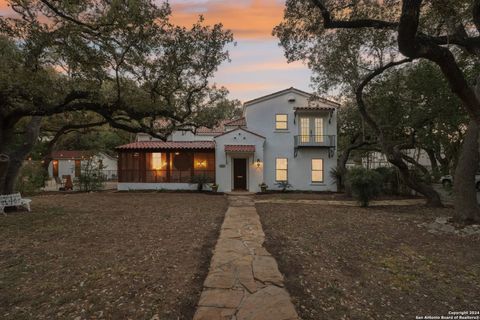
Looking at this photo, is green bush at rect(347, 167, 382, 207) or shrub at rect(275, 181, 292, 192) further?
shrub at rect(275, 181, 292, 192)

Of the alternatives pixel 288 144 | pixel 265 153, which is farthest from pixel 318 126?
pixel 265 153

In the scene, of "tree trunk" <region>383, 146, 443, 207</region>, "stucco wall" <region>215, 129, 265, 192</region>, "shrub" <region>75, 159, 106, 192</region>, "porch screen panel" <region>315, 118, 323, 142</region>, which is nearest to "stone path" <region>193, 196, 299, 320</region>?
"tree trunk" <region>383, 146, 443, 207</region>

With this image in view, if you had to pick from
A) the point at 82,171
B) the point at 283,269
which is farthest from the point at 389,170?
the point at 82,171

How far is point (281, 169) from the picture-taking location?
61.7 feet

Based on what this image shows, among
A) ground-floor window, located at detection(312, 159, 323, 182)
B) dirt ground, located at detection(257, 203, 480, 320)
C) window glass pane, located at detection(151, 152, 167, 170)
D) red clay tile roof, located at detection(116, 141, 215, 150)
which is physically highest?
red clay tile roof, located at detection(116, 141, 215, 150)

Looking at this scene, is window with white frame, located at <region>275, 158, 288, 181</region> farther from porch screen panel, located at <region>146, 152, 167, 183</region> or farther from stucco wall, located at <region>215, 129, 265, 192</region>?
porch screen panel, located at <region>146, 152, 167, 183</region>

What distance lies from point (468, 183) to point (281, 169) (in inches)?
445

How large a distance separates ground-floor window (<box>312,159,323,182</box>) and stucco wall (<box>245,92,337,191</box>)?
0.28 meters

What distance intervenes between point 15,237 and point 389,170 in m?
18.7

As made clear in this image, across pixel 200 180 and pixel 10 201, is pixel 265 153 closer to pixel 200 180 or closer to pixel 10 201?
pixel 200 180

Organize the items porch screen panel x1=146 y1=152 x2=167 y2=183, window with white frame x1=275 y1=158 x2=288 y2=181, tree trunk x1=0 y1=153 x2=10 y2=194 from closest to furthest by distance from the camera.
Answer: tree trunk x1=0 y1=153 x2=10 y2=194, window with white frame x1=275 y1=158 x2=288 y2=181, porch screen panel x1=146 y1=152 x2=167 y2=183

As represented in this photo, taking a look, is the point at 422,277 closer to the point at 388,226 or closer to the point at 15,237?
the point at 388,226

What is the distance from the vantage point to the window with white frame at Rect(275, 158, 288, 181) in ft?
61.6

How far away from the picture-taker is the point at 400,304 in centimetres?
380
